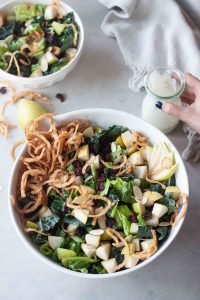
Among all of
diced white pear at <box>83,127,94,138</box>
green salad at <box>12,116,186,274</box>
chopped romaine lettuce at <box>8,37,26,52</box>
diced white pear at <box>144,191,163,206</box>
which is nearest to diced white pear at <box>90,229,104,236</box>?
green salad at <box>12,116,186,274</box>

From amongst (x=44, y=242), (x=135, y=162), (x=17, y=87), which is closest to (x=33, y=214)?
(x=44, y=242)

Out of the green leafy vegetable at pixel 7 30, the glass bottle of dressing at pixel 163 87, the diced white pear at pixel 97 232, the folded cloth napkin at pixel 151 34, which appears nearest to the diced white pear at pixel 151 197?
the diced white pear at pixel 97 232

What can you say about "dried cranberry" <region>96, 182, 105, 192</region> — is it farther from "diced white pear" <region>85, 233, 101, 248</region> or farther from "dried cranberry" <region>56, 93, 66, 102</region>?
"dried cranberry" <region>56, 93, 66, 102</region>

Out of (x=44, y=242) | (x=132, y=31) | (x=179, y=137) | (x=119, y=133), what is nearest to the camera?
(x=44, y=242)

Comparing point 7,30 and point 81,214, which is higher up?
point 7,30

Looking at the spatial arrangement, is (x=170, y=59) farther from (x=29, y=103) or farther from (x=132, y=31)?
(x=29, y=103)

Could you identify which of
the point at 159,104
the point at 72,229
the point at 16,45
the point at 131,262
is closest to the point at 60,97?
the point at 16,45

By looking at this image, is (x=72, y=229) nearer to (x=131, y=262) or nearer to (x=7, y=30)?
(x=131, y=262)

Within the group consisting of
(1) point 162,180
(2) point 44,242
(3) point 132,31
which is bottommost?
(2) point 44,242
